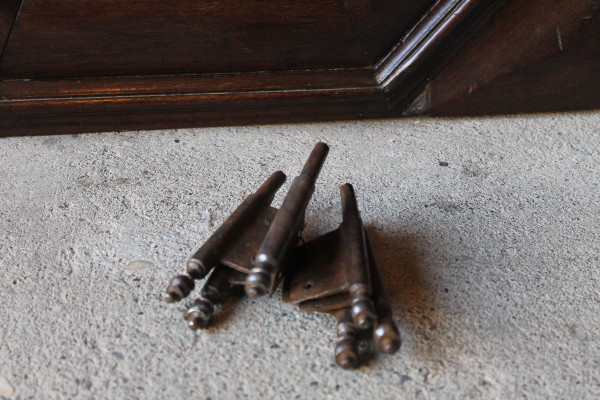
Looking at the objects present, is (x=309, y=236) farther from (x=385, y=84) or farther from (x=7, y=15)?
(x=7, y=15)

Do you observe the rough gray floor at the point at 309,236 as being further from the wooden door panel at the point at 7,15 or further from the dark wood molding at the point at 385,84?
the wooden door panel at the point at 7,15

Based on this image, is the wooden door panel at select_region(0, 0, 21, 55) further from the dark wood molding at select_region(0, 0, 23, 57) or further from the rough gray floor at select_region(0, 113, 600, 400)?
the rough gray floor at select_region(0, 113, 600, 400)

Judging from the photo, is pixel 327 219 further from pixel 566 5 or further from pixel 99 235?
pixel 566 5

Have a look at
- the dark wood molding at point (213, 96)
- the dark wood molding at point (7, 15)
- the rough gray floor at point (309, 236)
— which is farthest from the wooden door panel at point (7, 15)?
the rough gray floor at point (309, 236)

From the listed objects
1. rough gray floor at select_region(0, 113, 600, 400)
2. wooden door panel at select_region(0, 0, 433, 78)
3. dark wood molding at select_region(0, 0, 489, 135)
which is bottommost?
rough gray floor at select_region(0, 113, 600, 400)

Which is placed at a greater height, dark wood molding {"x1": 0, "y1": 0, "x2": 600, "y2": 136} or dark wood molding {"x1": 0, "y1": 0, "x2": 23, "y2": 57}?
dark wood molding {"x1": 0, "y1": 0, "x2": 23, "y2": 57}

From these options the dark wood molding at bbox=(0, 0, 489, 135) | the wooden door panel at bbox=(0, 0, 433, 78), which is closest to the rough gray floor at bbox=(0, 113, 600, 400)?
the dark wood molding at bbox=(0, 0, 489, 135)

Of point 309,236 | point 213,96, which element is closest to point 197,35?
point 213,96
